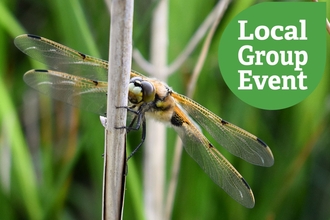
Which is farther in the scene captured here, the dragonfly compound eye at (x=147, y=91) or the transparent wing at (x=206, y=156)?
the transparent wing at (x=206, y=156)

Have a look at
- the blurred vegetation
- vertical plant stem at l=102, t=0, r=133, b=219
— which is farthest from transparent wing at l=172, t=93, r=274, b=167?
vertical plant stem at l=102, t=0, r=133, b=219

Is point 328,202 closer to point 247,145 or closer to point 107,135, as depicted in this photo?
point 247,145

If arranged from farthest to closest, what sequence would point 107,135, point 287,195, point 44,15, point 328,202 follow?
point 44,15 < point 328,202 < point 287,195 < point 107,135

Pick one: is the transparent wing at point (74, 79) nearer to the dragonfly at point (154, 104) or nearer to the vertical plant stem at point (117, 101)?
the dragonfly at point (154, 104)

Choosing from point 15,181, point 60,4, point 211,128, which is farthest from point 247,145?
point 15,181

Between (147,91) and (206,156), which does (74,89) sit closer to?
(147,91)

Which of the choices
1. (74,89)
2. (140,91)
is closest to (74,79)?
(74,89)

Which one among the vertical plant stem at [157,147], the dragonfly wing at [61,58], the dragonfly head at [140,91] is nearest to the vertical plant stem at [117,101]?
the dragonfly head at [140,91]
